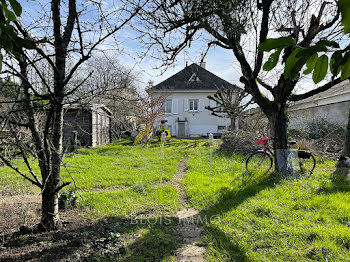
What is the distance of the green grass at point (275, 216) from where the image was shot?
2.72 metres

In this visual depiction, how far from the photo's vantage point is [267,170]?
6.49m

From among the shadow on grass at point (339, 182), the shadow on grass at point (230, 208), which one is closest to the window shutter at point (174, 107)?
the shadow on grass at point (230, 208)

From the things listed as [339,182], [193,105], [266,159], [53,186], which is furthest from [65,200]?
[193,105]

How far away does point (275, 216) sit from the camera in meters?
3.64

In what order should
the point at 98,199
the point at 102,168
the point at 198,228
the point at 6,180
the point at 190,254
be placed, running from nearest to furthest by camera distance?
the point at 190,254 < the point at 198,228 < the point at 98,199 < the point at 6,180 < the point at 102,168

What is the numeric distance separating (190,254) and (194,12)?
3.15 metres

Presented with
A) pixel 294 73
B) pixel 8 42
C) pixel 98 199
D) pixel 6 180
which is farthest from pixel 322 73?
pixel 6 180

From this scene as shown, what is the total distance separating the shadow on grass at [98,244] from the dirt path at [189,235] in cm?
13

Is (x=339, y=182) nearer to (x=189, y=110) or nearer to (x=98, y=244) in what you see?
(x=98, y=244)

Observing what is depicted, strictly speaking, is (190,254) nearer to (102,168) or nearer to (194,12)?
(194,12)

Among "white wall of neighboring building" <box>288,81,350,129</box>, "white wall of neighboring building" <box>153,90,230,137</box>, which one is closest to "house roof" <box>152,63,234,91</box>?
"white wall of neighboring building" <box>153,90,230,137</box>

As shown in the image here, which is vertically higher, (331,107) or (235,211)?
(331,107)

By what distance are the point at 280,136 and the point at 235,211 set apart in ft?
9.94

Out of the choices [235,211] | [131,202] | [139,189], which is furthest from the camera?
[139,189]
